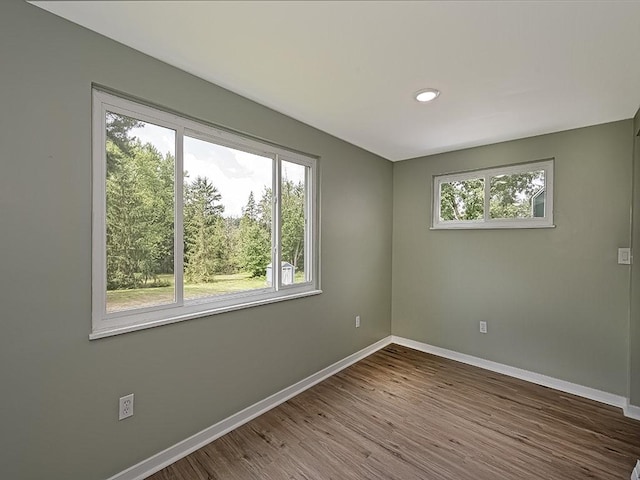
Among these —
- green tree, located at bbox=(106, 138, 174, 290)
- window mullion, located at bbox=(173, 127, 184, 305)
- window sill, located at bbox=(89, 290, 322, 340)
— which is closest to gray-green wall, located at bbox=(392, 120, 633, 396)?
window sill, located at bbox=(89, 290, 322, 340)

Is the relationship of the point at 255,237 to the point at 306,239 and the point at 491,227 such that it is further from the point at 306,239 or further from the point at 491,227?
the point at 491,227

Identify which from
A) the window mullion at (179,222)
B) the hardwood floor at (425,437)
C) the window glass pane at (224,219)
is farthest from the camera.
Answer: the window glass pane at (224,219)

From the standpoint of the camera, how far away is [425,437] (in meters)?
2.04

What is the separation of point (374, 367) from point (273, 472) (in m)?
1.65

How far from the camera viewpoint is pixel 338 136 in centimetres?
295

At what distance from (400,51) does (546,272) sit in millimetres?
2452

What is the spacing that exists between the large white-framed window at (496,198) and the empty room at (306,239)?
22 millimetres

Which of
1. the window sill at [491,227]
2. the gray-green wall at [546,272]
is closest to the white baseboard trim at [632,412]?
the gray-green wall at [546,272]

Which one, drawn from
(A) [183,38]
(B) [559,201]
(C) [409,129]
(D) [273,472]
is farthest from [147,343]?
(B) [559,201]

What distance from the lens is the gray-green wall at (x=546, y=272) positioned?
2.47 m

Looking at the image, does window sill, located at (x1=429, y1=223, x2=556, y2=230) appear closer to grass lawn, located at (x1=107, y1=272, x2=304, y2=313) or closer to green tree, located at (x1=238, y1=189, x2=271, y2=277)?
green tree, located at (x1=238, y1=189, x2=271, y2=277)

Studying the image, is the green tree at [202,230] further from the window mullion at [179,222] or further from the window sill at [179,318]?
the window sill at [179,318]

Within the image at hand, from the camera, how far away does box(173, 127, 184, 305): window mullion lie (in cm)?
185

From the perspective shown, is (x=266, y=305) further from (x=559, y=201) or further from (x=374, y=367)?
(x=559, y=201)
